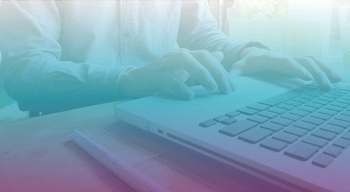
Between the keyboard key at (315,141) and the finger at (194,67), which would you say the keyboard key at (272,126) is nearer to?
the keyboard key at (315,141)

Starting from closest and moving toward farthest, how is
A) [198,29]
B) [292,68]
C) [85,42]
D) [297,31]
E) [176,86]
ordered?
[176,86]
[292,68]
[85,42]
[297,31]
[198,29]

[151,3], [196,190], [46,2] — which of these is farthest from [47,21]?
[196,190]

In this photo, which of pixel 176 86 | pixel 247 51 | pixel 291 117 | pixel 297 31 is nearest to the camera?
pixel 291 117

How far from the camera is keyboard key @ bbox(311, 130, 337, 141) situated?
25 centimetres

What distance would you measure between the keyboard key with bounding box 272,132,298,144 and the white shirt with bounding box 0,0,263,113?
0.41 m

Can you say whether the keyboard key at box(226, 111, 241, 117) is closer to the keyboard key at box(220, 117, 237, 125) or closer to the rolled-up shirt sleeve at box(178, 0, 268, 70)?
the keyboard key at box(220, 117, 237, 125)

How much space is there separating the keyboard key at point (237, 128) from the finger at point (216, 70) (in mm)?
151

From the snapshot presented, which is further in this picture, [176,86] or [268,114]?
[176,86]

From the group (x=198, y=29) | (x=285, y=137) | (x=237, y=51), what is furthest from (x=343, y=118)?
(x=198, y=29)

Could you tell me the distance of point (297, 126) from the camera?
278 millimetres

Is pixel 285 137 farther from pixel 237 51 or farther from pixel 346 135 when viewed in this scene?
pixel 237 51

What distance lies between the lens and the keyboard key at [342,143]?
0.77 feet

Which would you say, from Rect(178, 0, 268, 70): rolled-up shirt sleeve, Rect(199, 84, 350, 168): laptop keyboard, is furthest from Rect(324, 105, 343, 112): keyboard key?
Rect(178, 0, 268, 70): rolled-up shirt sleeve

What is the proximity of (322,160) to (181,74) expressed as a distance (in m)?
0.34
